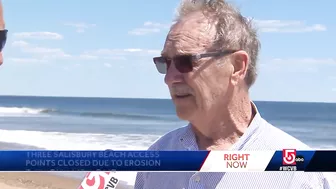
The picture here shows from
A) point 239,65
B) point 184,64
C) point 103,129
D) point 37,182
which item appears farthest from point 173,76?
point 103,129

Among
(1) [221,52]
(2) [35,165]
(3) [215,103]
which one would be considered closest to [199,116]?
(3) [215,103]

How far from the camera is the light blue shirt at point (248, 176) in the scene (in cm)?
219

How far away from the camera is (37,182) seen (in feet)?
35.4

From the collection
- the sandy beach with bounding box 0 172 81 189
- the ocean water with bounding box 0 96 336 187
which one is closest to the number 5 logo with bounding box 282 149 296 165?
the ocean water with bounding box 0 96 336 187

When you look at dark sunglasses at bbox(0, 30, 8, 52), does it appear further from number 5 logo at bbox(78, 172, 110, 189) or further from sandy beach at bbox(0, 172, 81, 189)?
sandy beach at bbox(0, 172, 81, 189)

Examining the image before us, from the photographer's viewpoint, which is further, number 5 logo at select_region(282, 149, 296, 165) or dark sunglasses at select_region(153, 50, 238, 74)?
dark sunglasses at select_region(153, 50, 238, 74)

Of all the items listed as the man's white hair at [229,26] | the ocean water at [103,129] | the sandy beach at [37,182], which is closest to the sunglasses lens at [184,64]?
the man's white hair at [229,26]

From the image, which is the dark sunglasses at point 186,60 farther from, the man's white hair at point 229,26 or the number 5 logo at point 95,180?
the number 5 logo at point 95,180

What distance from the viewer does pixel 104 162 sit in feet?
6.64

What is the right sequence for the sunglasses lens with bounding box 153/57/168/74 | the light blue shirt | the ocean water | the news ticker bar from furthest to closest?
1. the ocean water
2. the sunglasses lens with bounding box 153/57/168/74
3. the light blue shirt
4. the news ticker bar

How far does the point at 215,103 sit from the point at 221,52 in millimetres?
204

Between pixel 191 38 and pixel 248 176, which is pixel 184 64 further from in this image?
pixel 248 176

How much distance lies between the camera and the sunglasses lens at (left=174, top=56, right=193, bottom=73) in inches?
91.2

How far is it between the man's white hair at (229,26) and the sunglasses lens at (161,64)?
0.19 metres
